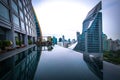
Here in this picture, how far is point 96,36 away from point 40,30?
36.7 m

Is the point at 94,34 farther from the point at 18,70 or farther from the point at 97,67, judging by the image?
the point at 18,70

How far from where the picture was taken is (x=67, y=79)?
2496 millimetres

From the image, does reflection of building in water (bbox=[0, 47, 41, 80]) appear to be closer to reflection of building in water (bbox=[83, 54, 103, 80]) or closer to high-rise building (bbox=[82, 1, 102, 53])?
reflection of building in water (bbox=[83, 54, 103, 80])

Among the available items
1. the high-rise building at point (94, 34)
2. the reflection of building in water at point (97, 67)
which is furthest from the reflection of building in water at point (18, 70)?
the high-rise building at point (94, 34)

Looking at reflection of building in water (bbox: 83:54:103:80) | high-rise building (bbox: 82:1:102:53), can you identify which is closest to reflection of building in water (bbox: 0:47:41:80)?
reflection of building in water (bbox: 83:54:103:80)

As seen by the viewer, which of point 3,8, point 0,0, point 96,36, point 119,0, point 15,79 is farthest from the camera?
point 96,36

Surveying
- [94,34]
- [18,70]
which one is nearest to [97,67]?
[18,70]

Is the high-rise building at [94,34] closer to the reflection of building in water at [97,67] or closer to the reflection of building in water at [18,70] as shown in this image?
the reflection of building in water at [97,67]

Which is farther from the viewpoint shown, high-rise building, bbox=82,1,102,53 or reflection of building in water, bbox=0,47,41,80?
high-rise building, bbox=82,1,102,53

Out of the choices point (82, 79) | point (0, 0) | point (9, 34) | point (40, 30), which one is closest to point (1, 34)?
point (9, 34)

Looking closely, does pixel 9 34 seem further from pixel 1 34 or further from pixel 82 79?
pixel 82 79

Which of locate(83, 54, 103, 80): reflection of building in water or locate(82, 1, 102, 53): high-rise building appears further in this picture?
locate(82, 1, 102, 53): high-rise building

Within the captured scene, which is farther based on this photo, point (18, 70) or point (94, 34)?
point (94, 34)

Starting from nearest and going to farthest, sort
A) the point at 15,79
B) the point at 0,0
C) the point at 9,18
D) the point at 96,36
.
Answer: the point at 15,79
the point at 0,0
the point at 9,18
the point at 96,36
